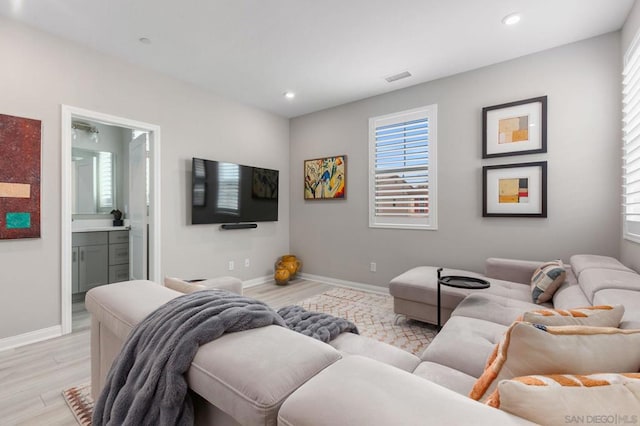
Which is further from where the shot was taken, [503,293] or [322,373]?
[503,293]

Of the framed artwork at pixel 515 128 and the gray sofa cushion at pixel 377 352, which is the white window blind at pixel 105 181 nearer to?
the gray sofa cushion at pixel 377 352

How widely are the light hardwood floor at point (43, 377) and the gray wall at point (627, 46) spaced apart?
3833mm

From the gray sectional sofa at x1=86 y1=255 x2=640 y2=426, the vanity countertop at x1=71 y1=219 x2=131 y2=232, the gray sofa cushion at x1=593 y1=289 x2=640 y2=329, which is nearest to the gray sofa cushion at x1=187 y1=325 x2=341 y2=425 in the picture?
the gray sectional sofa at x1=86 y1=255 x2=640 y2=426

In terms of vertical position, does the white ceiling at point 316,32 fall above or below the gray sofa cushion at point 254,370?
above

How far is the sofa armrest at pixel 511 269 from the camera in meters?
2.73

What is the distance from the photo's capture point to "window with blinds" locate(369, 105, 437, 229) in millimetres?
3617

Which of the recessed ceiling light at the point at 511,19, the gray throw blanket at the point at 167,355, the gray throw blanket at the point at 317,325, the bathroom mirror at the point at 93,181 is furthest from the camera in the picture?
the bathroom mirror at the point at 93,181

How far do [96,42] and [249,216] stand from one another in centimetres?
249

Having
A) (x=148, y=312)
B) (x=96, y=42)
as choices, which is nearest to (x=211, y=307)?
(x=148, y=312)

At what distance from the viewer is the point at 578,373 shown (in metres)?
0.71

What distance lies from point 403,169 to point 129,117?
3.22m

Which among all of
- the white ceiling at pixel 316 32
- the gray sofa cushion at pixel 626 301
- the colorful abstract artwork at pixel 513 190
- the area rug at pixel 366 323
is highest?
the white ceiling at pixel 316 32

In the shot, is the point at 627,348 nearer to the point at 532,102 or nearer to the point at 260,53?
the point at 532,102

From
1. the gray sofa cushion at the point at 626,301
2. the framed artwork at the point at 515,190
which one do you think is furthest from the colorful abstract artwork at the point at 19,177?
the framed artwork at the point at 515,190
